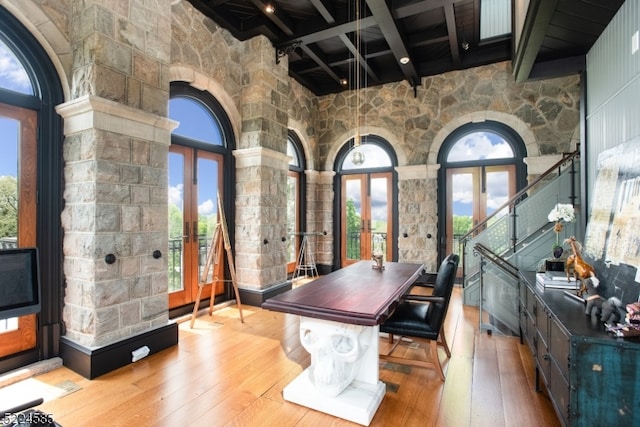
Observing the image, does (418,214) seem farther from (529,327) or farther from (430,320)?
(430,320)

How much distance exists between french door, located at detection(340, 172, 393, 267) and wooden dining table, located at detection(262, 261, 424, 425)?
399 cm

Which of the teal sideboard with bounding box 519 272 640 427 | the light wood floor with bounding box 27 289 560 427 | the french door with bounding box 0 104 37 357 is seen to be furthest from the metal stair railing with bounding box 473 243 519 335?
the french door with bounding box 0 104 37 357

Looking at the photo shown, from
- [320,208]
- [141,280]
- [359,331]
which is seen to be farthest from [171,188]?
[320,208]

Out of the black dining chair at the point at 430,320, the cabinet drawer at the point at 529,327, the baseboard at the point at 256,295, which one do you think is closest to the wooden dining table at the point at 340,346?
the black dining chair at the point at 430,320

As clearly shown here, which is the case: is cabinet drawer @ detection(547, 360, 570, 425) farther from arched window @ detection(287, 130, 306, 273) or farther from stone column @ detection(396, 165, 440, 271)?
arched window @ detection(287, 130, 306, 273)

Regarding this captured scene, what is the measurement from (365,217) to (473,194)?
2.03 m

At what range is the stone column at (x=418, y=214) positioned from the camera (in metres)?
5.77

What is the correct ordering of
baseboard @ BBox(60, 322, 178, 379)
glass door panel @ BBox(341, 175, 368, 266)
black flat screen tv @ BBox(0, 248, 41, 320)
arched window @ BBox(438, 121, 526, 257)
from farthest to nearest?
glass door panel @ BBox(341, 175, 368, 266) → arched window @ BBox(438, 121, 526, 257) → baseboard @ BBox(60, 322, 178, 379) → black flat screen tv @ BBox(0, 248, 41, 320)

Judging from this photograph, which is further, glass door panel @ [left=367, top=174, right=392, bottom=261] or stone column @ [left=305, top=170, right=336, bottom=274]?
stone column @ [left=305, top=170, right=336, bottom=274]

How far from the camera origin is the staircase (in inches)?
134

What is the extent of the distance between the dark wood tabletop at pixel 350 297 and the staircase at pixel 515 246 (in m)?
1.13

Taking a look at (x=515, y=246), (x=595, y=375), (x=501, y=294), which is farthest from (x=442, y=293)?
(x=515, y=246)

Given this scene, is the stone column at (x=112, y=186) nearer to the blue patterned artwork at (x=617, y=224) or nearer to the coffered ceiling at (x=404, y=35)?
the coffered ceiling at (x=404, y=35)

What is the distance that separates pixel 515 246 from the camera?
3877 mm
